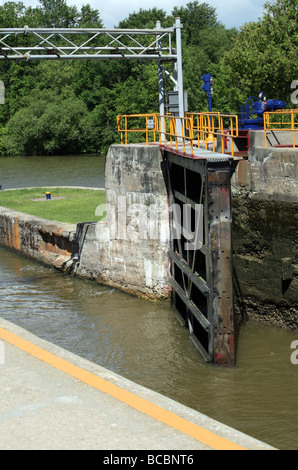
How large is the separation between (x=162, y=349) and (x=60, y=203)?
1171cm

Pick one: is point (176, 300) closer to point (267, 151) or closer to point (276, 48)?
point (267, 151)

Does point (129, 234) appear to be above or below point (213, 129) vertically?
below

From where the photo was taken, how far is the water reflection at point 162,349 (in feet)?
26.5

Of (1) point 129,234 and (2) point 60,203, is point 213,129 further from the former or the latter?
(2) point 60,203

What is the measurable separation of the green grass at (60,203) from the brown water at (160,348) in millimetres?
2815

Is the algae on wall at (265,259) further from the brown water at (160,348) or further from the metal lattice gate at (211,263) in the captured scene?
the metal lattice gate at (211,263)

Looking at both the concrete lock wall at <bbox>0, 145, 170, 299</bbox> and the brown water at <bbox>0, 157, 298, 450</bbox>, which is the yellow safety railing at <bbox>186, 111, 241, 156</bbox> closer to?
the concrete lock wall at <bbox>0, 145, 170, 299</bbox>

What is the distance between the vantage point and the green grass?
60.1 ft

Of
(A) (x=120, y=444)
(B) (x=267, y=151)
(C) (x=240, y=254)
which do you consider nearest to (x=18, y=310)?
(C) (x=240, y=254)

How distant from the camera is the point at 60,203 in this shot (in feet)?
69.7

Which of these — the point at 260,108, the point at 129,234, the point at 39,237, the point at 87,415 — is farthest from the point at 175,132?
the point at 87,415

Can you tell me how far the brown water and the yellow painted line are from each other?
2.48 m

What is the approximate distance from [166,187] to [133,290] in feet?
7.69

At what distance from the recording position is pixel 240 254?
11383 mm
